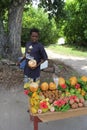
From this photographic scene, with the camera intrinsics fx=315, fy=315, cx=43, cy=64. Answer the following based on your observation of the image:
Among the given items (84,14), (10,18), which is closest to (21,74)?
(10,18)

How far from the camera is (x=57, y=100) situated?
4.66 meters

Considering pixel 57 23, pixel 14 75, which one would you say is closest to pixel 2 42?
pixel 14 75

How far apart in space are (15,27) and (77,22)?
32.9ft

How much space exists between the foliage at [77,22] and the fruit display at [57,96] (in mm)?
13769

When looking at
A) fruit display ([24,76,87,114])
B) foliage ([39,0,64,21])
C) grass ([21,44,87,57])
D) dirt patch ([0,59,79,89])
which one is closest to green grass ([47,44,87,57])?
grass ([21,44,87,57])

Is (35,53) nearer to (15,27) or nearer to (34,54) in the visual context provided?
(34,54)

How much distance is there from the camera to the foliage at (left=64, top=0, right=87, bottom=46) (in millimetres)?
19047

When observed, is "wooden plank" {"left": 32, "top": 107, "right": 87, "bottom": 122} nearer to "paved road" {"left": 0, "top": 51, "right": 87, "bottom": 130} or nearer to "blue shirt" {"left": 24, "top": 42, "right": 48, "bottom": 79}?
"paved road" {"left": 0, "top": 51, "right": 87, "bottom": 130}

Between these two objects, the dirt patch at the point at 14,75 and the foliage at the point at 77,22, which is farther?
the foliage at the point at 77,22

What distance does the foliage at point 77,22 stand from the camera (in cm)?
1905

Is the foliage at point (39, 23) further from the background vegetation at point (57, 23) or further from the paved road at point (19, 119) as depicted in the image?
the paved road at point (19, 119)

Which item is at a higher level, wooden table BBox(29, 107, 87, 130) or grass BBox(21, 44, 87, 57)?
wooden table BBox(29, 107, 87, 130)

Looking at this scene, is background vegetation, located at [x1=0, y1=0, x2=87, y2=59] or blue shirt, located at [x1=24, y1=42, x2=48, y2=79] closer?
blue shirt, located at [x1=24, y1=42, x2=48, y2=79]

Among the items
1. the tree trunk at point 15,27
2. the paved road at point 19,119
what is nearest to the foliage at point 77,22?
the tree trunk at point 15,27
